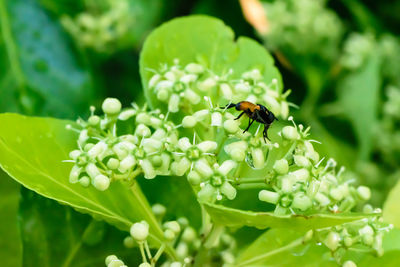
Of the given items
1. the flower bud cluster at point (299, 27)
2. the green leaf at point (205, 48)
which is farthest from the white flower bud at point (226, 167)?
the flower bud cluster at point (299, 27)

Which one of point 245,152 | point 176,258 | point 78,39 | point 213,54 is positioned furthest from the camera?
point 78,39

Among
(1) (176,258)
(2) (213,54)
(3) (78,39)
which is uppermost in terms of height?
(2) (213,54)

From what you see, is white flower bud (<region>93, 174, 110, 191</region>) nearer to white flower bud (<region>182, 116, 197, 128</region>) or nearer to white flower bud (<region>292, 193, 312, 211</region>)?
white flower bud (<region>182, 116, 197, 128</region>)

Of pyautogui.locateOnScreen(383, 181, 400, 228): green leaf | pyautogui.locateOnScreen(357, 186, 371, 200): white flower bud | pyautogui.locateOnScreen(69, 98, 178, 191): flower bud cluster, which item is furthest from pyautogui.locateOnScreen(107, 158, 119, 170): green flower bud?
pyautogui.locateOnScreen(383, 181, 400, 228): green leaf

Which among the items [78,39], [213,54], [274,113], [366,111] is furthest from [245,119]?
[366,111]

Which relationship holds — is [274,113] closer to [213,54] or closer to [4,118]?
[213,54]

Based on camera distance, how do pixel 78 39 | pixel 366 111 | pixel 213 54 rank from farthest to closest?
pixel 366 111 → pixel 78 39 → pixel 213 54

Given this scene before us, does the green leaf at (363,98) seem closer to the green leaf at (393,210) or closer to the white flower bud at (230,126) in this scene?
the green leaf at (393,210)
